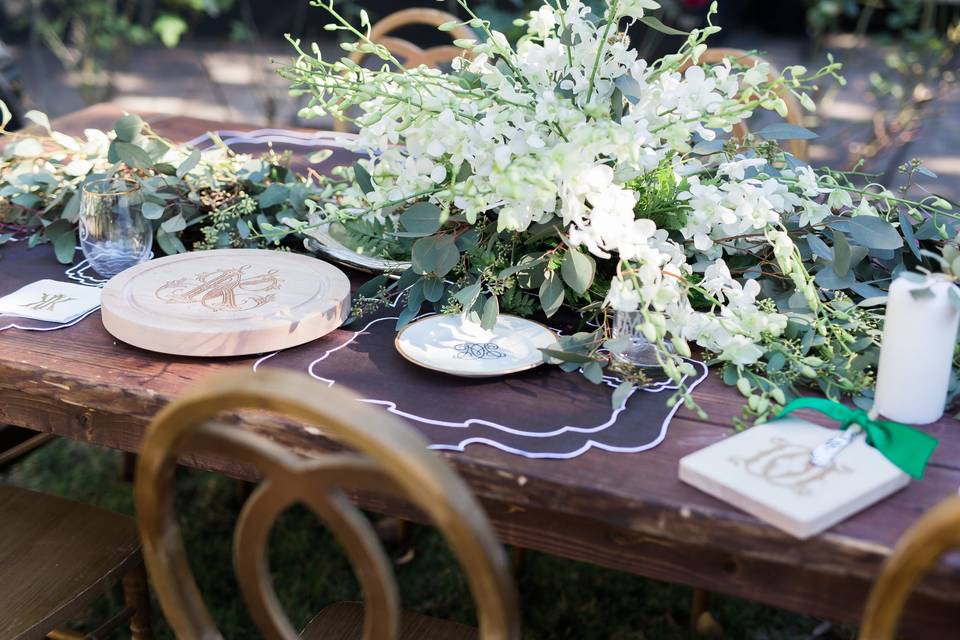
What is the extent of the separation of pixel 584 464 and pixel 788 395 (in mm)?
290

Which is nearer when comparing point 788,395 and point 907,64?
point 788,395

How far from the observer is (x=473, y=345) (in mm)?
1209

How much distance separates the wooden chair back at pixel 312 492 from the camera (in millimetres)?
669

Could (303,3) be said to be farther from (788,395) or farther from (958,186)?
(788,395)

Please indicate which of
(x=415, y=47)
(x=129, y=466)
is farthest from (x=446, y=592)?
(x=415, y=47)

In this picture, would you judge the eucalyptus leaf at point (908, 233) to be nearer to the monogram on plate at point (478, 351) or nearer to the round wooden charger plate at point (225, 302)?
the monogram on plate at point (478, 351)

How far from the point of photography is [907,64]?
3646 millimetres

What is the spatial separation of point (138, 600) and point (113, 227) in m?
0.55

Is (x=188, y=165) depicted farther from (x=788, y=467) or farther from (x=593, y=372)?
(x=788, y=467)

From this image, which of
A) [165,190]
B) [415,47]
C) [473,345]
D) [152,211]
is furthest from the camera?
[415,47]

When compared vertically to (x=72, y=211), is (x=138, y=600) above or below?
below

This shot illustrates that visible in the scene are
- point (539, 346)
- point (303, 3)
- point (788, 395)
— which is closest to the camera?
point (788, 395)

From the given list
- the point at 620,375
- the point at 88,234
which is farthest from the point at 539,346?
the point at 88,234

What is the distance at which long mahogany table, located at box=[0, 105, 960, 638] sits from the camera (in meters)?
0.85
